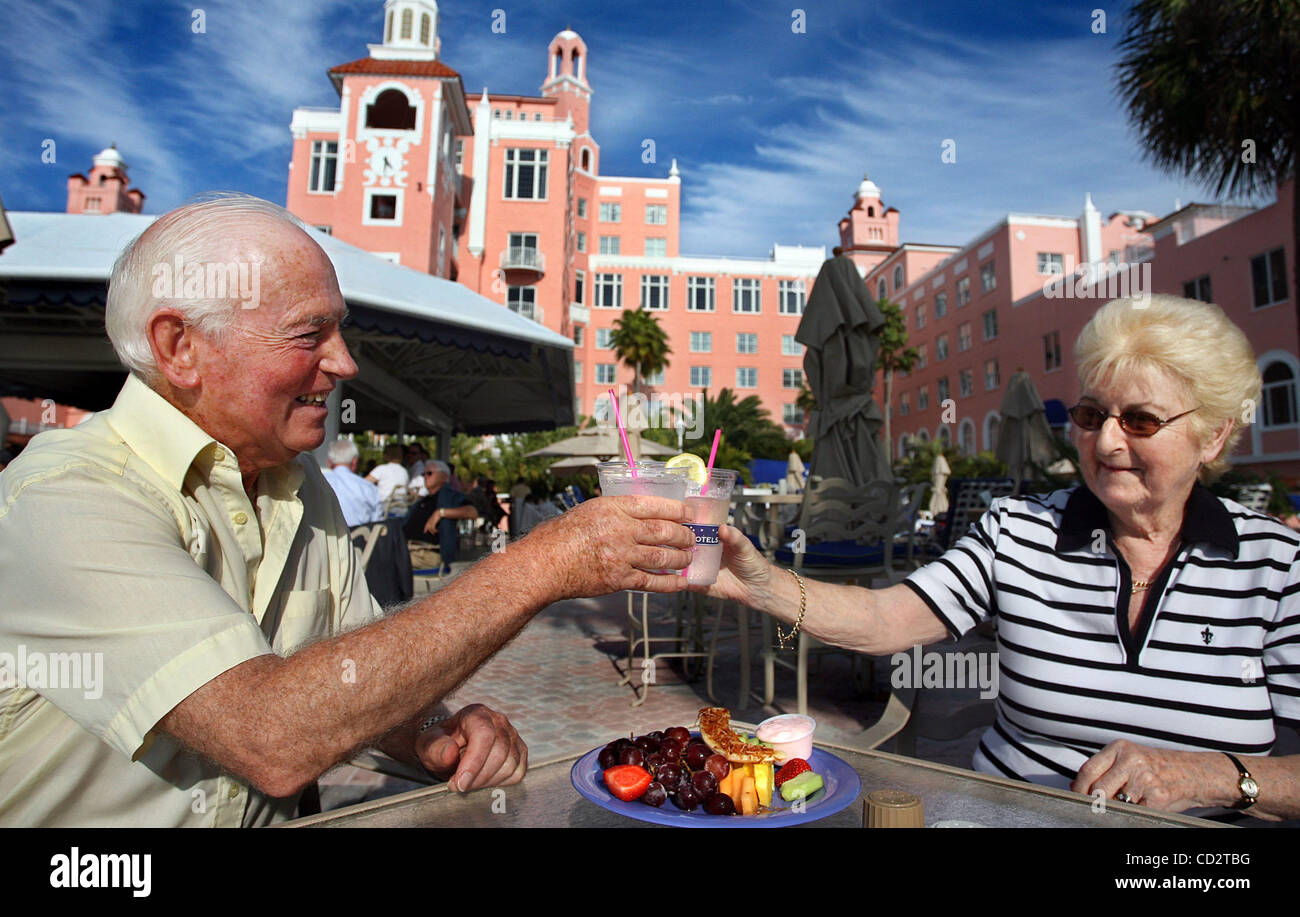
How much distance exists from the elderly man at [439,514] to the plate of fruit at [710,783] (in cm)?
724

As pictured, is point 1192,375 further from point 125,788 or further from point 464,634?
point 125,788

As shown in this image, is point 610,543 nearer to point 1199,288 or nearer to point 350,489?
point 350,489

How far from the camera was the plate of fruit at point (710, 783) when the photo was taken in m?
1.05

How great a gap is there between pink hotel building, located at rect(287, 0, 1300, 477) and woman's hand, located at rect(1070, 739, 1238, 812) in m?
11.9

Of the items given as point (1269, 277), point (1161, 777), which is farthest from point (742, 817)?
point (1269, 277)

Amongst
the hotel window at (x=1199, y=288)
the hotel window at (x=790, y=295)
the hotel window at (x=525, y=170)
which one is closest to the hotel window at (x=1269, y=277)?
the hotel window at (x=1199, y=288)

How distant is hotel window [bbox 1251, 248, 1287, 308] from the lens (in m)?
20.7

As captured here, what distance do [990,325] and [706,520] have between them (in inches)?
1472

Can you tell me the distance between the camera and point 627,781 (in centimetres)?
111

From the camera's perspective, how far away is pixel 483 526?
17.7m

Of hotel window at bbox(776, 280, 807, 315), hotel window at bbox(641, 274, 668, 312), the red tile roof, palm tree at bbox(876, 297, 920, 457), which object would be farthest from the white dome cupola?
hotel window at bbox(776, 280, 807, 315)

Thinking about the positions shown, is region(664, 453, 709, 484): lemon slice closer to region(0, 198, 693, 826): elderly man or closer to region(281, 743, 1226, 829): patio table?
region(0, 198, 693, 826): elderly man
